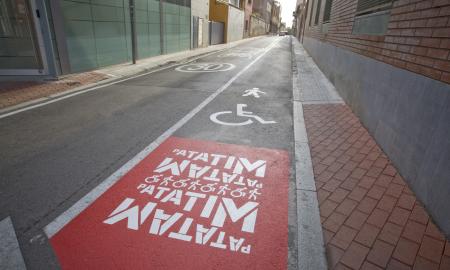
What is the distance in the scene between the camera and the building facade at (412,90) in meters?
3.20

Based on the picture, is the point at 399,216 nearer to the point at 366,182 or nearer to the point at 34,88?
the point at 366,182

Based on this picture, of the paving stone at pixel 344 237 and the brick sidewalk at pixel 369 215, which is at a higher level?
the brick sidewalk at pixel 369 215

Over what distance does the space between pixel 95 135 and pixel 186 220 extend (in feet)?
10.1

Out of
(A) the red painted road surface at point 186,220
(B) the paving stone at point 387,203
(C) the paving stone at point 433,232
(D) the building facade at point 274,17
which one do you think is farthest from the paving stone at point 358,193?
(D) the building facade at point 274,17

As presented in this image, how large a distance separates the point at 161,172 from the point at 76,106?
4.25m

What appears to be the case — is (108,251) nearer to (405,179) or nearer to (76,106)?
(405,179)

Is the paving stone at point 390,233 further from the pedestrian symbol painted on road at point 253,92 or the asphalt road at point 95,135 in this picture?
the pedestrian symbol painted on road at point 253,92

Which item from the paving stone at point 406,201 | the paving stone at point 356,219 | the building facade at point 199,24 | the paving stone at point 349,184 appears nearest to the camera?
the paving stone at point 356,219

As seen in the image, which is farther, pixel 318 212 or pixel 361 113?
pixel 361 113

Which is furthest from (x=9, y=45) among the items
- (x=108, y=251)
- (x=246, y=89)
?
(x=108, y=251)

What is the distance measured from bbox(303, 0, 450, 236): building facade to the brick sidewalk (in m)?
0.20

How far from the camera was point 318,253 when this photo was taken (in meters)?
2.66

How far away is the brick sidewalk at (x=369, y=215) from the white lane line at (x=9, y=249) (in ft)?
A: 9.26

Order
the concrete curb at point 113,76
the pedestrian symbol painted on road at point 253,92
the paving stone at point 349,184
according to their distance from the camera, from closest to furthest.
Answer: the paving stone at point 349,184, the concrete curb at point 113,76, the pedestrian symbol painted on road at point 253,92
